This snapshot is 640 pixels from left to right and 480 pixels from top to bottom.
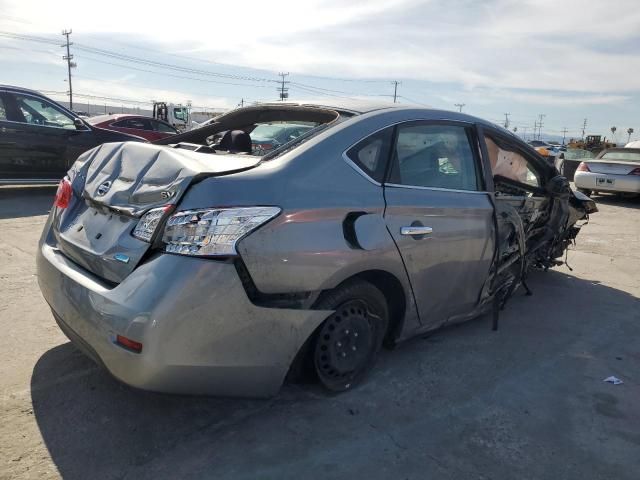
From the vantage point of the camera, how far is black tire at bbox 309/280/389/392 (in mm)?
2756

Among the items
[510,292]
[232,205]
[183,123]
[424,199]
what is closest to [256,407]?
[232,205]

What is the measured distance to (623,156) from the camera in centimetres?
1361

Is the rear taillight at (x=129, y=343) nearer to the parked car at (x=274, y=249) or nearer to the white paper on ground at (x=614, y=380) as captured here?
the parked car at (x=274, y=249)

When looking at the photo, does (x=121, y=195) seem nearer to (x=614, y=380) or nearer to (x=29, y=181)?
(x=614, y=380)

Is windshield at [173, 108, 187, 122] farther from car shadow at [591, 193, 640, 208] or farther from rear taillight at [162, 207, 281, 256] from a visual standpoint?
rear taillight at [162, 207, 281, 256]

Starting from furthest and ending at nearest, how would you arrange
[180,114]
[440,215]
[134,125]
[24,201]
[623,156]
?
[180,114] → [134,125] → [623,156] → [24,201] → [440,215]

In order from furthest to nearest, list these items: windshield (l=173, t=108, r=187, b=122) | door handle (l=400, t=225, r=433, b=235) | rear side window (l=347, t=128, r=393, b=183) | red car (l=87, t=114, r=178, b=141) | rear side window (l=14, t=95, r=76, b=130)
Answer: windshield (l=173, t=108, r=187, b=122) < red car (l=87, t=114, r=178, b=141) < rear side window (l=14, t=95, r=76, b=130) < door handle (l=400, t=225, r=433, b=235) < rear side window (l=347, t=128, r=393, b=183)

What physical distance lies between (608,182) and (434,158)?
11.5 meters

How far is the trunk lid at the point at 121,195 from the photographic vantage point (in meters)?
2.39

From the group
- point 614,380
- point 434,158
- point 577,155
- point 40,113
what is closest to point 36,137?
point 40,113

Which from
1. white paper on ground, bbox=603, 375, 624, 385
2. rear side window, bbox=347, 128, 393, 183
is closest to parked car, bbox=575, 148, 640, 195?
white paper on ground, bbox=603, 375, 624, 385

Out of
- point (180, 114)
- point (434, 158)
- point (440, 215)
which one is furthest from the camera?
point (180, 114)

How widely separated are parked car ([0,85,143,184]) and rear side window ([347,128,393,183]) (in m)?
7.69

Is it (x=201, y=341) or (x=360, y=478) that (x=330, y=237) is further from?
(x=360, y=478)
